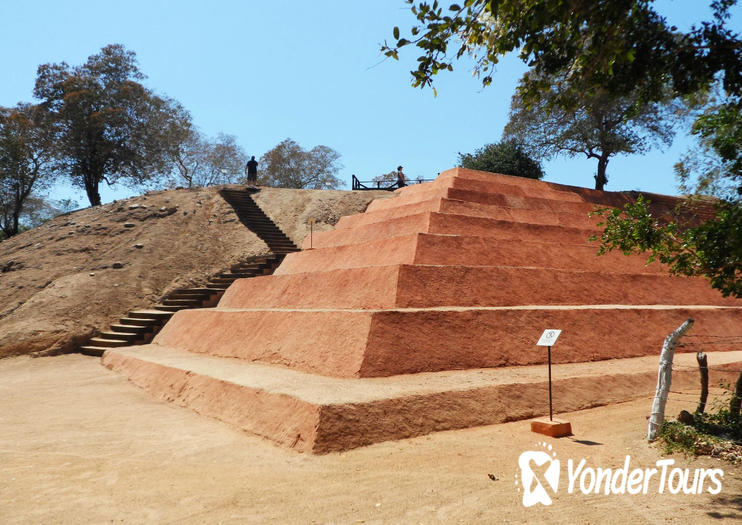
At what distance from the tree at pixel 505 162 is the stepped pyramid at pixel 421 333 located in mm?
6929

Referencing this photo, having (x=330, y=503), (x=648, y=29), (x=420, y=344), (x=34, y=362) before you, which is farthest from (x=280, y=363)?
(x=34, y=362)

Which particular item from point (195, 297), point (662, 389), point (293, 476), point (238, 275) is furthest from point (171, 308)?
point (662, 389)

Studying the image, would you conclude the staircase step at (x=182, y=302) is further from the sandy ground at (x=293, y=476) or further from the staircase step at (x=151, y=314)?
the sandy ground at (x=293, y=476)

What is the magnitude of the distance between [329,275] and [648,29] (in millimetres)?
6472

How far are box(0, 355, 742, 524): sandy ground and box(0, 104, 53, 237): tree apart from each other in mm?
24616

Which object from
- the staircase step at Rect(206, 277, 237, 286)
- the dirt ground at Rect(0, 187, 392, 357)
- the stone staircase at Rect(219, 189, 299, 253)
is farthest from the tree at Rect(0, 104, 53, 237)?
the staircase step at Rect(206, 277, 237, 286)

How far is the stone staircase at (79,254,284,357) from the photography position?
1244 cm

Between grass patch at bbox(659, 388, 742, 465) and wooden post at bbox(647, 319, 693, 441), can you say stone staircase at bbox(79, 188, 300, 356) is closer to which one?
wooden post at bbox(647, 319, 693, 441)

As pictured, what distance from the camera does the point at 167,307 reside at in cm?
1387

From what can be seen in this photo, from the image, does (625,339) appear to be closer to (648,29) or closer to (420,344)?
(420,344)

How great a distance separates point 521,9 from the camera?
175 inches

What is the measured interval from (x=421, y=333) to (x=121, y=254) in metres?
12.9

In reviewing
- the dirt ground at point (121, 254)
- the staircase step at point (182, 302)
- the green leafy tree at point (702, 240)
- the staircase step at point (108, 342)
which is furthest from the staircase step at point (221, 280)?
the green leafy tree at point (702, 240)

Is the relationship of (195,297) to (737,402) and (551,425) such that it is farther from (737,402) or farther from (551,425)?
(737,402)
